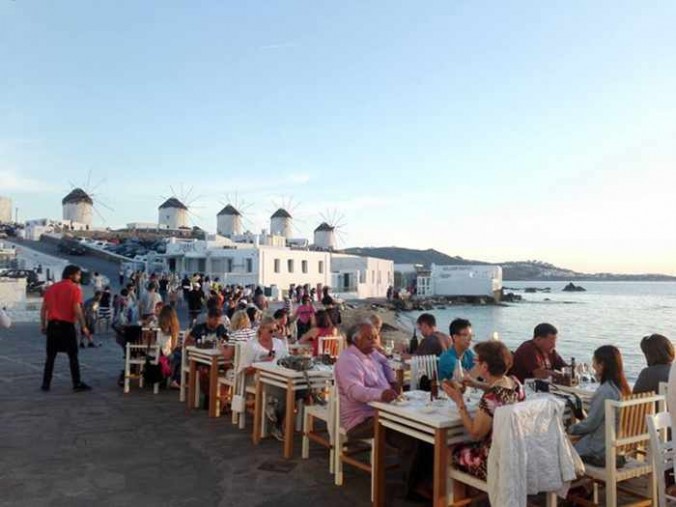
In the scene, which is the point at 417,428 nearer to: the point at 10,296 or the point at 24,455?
the point at 24,455

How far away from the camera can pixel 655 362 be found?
4863mm

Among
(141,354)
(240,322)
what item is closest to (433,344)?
(240,322)

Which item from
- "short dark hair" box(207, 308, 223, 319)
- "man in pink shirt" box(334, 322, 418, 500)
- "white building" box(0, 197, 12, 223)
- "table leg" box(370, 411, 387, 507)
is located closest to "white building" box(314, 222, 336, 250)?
"white building" box(0, 197, 12, 223)

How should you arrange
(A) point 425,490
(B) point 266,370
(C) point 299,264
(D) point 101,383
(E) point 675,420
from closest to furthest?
(E) point 675,420 → (A) point 425,490 → (B) point 266,370 → (D) point 101,383 → (C) point 299,264

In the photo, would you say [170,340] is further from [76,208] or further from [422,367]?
[76,208]

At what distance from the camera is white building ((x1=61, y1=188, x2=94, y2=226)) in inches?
2995

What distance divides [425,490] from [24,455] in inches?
149

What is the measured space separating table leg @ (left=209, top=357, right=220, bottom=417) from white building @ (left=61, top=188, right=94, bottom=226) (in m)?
75.9

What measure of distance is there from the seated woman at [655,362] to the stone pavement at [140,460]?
2.30 m

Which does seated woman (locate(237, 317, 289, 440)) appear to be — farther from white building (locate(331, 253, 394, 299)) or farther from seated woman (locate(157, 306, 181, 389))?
white building (locate(331, 253, 394, 299))

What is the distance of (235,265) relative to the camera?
3816cm

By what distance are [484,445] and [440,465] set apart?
0.32 meters

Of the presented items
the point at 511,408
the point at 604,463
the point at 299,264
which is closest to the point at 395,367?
the point at 604,463

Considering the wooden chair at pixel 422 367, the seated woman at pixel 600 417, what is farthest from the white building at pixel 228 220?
the seated woman at pixel 600 417
